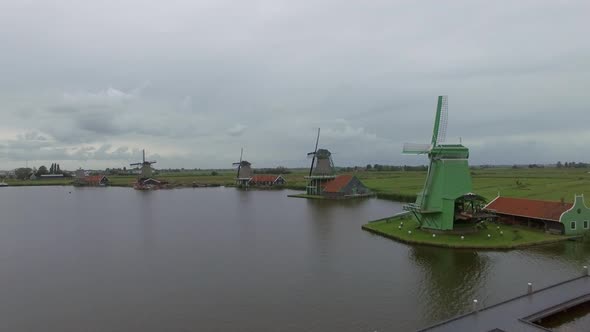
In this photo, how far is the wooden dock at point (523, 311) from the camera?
11.9m

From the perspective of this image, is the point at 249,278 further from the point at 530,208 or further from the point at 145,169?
the point at 145,169

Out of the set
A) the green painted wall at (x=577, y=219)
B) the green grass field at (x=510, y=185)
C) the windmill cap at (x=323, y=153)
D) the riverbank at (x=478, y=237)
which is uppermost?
the windmill cap at (x=323, y=153)

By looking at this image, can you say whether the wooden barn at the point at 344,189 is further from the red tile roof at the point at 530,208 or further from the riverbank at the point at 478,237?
the riverbank at the point at 478,237

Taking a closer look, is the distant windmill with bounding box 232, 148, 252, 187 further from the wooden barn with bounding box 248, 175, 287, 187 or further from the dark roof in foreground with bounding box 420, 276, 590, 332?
the dark roof in foreground with bounding box 420, 276, 590, 332

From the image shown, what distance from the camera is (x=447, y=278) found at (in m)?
18.5

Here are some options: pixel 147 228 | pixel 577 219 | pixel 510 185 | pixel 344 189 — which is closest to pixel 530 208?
pixel 577 219

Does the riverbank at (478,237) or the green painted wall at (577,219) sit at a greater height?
the green painted wall at (577,219)

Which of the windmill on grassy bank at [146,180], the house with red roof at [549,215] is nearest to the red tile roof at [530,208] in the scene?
the house with red roof at [549,215]

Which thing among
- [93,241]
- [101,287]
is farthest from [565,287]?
[93,241]

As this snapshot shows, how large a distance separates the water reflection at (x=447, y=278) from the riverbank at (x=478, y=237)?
1.07 m

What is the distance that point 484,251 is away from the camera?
23.0 m

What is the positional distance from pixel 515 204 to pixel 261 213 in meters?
25.4

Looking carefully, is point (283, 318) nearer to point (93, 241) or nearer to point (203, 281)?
point (203, 281)

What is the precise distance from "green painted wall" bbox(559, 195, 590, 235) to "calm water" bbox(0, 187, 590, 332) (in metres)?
1.95
